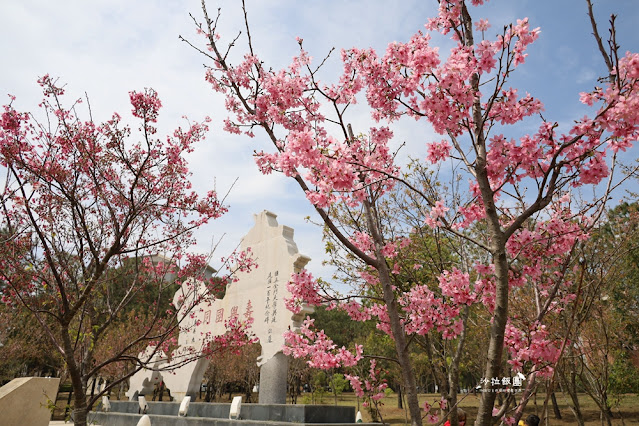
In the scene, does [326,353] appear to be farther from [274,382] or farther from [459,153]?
[274,382]

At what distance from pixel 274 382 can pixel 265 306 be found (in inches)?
71.1

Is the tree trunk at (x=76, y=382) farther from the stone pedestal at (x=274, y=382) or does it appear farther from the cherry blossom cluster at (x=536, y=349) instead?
the stone pedestal at (x=274, y=382)

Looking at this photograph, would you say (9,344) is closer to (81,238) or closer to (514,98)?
(81,238)

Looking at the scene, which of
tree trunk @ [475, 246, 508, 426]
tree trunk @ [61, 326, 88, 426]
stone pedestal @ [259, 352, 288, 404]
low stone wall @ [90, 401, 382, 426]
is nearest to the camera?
tree trunk @ [475, 246, 508, 426]

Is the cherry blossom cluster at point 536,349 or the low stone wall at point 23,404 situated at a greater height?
the cherry blossom cluster at point 536,349

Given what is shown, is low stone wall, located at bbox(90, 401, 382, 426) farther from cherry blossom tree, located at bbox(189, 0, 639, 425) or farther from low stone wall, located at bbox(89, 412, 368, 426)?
cherry blossom tree, located at bbox(189, 0, 639, 425)

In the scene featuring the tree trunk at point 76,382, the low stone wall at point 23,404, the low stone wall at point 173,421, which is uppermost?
the tree trunk at point 76,382

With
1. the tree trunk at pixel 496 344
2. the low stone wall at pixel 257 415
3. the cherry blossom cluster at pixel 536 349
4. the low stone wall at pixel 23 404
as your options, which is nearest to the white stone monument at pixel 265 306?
the low stone wall at pixel 257 415

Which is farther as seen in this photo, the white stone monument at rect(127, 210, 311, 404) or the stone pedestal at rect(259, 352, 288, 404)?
the white stone monument at rect(127, 210, 311, 404)

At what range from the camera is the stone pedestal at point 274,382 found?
30.2 feet

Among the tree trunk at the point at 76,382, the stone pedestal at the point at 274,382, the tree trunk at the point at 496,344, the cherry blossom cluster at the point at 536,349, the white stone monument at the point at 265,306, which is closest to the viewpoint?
the tree trunk at the point at 496,344

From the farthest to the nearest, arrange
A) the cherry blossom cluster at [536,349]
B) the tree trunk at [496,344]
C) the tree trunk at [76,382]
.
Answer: the tree trunk at [76,382]
the cherry blossom cluster at [536,349]
the tree trunk at [496,344]

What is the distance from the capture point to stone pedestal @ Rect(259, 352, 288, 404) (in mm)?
9195

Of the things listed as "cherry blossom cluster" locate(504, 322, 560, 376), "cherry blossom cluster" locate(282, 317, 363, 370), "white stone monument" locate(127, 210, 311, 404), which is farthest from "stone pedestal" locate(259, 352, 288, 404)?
"cherry blossom cluster" locate(504, 322, 560, 376)
